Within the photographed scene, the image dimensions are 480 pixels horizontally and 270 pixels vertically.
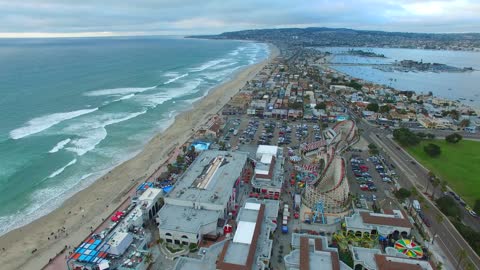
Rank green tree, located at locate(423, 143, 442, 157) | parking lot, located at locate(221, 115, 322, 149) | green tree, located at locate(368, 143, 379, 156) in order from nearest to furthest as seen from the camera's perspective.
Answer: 1. green tree, located at locate(368, 143, 379, 156)
2. green tree, located at locate(423, 143, 442, 157)
3. parking lot, located at locate(221, 115, 322, 149)

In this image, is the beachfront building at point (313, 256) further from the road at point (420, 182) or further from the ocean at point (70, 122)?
the ocean at point (70, 122)

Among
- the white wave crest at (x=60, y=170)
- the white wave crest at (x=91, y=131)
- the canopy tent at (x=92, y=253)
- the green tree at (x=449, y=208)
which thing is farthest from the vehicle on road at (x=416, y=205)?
the white wave crest at (x=91, y=131)

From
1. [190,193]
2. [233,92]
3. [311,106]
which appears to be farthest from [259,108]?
[190,193]

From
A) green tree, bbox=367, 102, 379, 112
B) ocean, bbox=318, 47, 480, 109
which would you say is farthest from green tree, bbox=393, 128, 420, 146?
ocean, bbox=318, 47, 480, 109

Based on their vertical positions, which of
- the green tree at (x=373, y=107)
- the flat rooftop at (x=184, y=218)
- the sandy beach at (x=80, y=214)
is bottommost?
the sandy beach at (x=80, y=214)

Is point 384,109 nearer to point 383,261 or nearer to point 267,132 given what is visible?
point 267,132

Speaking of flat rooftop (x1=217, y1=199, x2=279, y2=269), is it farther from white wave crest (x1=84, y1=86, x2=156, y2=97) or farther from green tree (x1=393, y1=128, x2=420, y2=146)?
white wave crest (x1=84, y1=86, x2=156, y2=97)

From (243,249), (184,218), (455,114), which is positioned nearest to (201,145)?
(184,218)
